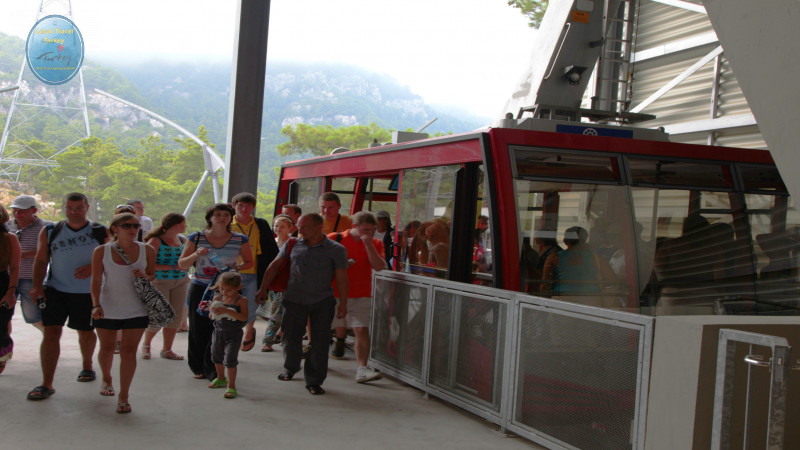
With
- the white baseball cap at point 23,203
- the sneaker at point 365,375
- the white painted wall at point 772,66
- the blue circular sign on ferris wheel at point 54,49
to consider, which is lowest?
the sneaker at point 365,375

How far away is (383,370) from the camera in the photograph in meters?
7.78

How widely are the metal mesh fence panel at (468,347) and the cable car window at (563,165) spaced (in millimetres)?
1337

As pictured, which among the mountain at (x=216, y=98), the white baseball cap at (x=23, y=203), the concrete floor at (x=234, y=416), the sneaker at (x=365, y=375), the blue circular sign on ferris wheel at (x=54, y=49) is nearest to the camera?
the concrete floor at (x=234, y=416)

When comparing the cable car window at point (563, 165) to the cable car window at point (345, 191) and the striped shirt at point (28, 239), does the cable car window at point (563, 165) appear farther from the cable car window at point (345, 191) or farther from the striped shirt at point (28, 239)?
the cable car window at point (345, 191)

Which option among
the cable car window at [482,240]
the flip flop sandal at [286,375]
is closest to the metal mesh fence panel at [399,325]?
the cable car window at [482,240]

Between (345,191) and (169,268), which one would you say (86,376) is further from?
(345,191)

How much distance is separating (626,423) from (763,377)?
970 mm

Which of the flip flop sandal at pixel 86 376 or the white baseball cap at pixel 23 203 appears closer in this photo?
the flip flop sandal at pixel 86 376

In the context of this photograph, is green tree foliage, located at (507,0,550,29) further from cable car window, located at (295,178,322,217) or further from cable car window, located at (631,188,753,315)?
cable car window, located at (631,188,753,315)

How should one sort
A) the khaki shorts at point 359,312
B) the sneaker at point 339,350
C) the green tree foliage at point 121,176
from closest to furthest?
1. the khaki shorts at point 359,312
2. the sneaker at point 339,350
3. the green tree foliage at point 121,176

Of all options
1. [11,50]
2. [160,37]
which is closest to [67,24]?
[11,50]

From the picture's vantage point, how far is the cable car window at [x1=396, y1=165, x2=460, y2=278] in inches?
295

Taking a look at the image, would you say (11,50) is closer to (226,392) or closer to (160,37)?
(160,37)

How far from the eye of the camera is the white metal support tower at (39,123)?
4616 centimetres
